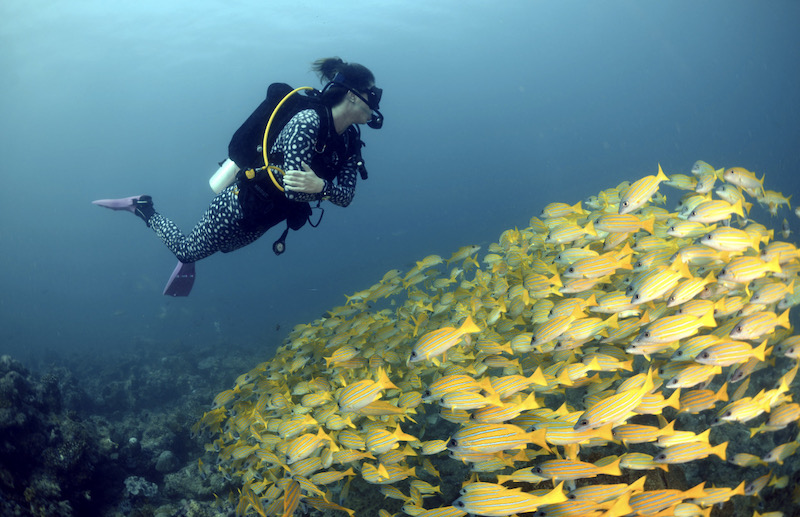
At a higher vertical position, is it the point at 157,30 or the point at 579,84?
the point at 579,84

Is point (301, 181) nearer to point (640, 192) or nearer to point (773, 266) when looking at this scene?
point (640, 192)

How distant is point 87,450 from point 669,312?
9.17m

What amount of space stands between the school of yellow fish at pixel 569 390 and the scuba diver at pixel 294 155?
1.87 m

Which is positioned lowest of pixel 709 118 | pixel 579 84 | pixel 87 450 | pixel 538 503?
pixel 87 450

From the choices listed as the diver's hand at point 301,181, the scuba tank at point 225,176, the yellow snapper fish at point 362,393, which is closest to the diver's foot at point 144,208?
the scuba tank at point 225,176

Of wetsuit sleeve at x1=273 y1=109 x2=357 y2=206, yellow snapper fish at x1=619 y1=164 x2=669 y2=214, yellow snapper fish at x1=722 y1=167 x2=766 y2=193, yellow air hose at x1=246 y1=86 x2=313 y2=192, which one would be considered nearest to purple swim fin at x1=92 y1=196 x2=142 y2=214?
yellow air hose at x1=246 y1=86 x2=313 y2=192

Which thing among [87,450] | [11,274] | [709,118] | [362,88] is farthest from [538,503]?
[709,118]

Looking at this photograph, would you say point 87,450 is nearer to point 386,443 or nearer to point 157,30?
point 386,443

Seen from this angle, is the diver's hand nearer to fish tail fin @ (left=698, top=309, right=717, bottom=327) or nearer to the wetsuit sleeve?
the wetsuit sleeve

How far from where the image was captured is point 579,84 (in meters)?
136

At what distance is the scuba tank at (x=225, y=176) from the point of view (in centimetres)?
614

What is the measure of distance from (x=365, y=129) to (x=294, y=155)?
7783cm

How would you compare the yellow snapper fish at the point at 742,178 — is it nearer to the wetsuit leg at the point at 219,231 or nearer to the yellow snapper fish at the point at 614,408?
the yellow snapper fish at the point at 614,408

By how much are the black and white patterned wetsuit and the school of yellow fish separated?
1838 millimetres
